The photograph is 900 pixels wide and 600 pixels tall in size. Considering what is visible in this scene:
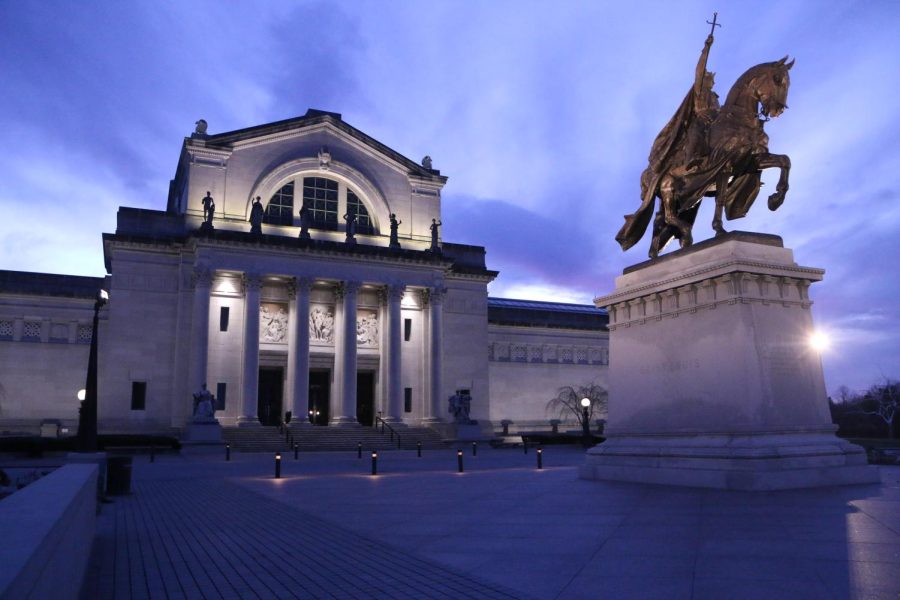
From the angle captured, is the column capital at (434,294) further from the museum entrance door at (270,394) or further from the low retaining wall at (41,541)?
the low retaining wall at (41,541)

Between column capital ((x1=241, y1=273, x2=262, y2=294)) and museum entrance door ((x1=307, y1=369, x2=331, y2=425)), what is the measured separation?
25.8ft

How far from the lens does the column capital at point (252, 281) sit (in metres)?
44.9

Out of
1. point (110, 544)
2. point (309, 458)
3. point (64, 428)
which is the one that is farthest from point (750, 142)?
point (64, 428)

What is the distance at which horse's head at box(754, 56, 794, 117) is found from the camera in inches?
634

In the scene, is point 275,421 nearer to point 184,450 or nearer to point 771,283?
point 184,450

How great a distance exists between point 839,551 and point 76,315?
48272mm

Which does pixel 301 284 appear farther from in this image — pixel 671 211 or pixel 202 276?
pixel 671 211

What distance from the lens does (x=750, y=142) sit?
16.2 m

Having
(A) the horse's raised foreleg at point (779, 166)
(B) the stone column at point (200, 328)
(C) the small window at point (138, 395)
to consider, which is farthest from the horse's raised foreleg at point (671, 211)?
(C) the small window at point (138, 395)

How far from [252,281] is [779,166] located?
34.7 metres

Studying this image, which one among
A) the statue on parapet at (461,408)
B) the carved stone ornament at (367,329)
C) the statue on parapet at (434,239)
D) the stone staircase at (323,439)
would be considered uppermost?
the statue on parapet at (434,239)

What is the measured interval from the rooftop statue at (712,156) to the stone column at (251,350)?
30.1 m

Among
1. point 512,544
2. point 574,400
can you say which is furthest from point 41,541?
point 574,400

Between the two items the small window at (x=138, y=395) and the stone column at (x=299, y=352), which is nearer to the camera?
the small window at (x=138, y=395)
